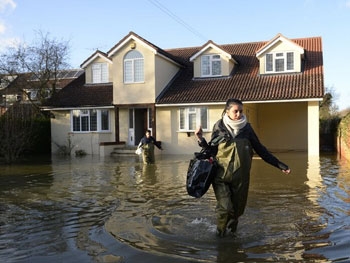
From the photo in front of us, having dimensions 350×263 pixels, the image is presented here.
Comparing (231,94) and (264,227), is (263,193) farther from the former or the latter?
(231,94)

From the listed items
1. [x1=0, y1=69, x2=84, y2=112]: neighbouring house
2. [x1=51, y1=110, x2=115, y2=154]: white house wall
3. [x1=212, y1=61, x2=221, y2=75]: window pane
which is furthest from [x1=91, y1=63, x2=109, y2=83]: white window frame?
[x1=212, y1=61, x2=221, y2=75]: window pane

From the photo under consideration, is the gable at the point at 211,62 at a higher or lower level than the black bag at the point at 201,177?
higher

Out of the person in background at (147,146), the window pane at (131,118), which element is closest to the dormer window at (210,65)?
the window pane at (131,118)

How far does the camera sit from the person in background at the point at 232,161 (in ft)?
17.9

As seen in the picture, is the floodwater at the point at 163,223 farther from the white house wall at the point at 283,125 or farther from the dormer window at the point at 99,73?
the dormer window at the point at 99,73

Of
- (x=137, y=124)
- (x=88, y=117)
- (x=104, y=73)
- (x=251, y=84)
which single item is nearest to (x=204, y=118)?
(x=251, y=84)

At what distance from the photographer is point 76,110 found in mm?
25469

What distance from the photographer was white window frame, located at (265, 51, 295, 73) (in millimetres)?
22594

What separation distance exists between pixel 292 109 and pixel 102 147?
39.3ft

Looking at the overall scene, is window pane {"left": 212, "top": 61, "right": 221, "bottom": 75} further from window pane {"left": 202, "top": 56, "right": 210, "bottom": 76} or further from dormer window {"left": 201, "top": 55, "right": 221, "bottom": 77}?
window pane {"left": 202, "top": 56, "right": 210, "bottom": 76}

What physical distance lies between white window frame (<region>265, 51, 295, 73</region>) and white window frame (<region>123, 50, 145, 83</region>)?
719cm

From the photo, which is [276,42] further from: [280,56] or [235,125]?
[235,125]

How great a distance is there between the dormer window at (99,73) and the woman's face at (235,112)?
72.4ft

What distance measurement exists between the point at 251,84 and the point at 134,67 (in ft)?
22.4
